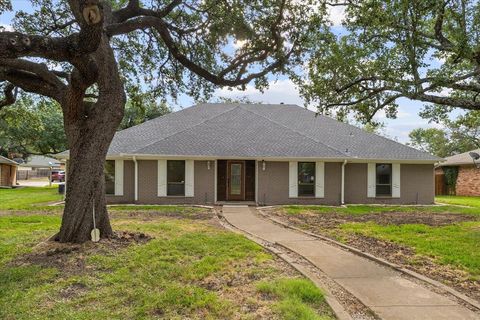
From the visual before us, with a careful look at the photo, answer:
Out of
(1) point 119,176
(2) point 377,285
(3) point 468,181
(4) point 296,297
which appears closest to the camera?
(4) point 296,297

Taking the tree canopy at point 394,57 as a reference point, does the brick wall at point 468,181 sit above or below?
below

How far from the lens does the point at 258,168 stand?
1775 cm

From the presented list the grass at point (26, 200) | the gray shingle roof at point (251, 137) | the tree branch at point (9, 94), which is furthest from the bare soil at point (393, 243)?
the grass at point (26, 200)

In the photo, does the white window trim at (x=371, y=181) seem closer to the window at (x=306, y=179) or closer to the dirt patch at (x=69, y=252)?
the window at (x=306, y=179)

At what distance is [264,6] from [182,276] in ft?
22.5

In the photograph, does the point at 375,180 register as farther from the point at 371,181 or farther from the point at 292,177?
the point at 292,177

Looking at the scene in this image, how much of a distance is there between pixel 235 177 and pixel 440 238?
10331 mm

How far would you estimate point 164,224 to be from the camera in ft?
36.0

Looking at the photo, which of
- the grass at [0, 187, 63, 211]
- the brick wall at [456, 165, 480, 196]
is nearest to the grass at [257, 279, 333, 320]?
the grass at [0, 187, 63, 211]

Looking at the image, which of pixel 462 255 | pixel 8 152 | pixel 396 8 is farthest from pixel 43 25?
pixel 8 152

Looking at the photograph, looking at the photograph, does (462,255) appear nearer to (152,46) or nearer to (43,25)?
(152,46)

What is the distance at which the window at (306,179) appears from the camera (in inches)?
715

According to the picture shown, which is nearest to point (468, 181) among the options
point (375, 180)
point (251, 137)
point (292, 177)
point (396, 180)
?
point (396, 180)

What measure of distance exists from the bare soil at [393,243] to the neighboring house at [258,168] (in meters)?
3.10
